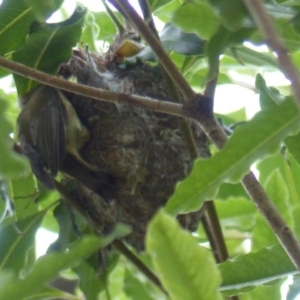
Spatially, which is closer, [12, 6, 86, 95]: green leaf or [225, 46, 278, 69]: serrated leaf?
[12, 6, 86, 95]: green leaf

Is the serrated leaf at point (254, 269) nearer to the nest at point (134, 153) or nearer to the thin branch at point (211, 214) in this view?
the thin branch at point (211, 214)

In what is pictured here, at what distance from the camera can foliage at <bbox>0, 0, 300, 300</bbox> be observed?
0.70 m

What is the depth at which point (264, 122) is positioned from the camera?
3.37 feet

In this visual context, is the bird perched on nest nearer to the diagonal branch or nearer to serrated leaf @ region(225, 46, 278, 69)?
serrated leaf @ region(225, 46, 278, 69)

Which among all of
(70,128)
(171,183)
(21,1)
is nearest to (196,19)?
(21,1)

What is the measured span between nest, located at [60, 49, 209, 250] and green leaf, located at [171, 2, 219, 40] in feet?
2.94

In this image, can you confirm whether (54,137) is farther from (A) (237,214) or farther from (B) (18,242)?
(A) (237,214)

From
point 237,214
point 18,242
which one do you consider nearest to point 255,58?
point 237,214

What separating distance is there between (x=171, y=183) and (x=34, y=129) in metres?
0.56

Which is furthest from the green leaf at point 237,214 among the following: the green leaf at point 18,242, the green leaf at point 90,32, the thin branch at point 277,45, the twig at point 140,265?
the thin branch at point 277,45

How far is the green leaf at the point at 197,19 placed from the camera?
3.54 feet

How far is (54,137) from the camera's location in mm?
2301

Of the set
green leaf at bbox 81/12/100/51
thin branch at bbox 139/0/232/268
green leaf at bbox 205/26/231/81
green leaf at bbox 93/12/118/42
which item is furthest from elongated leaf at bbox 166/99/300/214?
green leaf at bbox 93/12/118/42

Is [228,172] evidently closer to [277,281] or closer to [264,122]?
[264,122]
